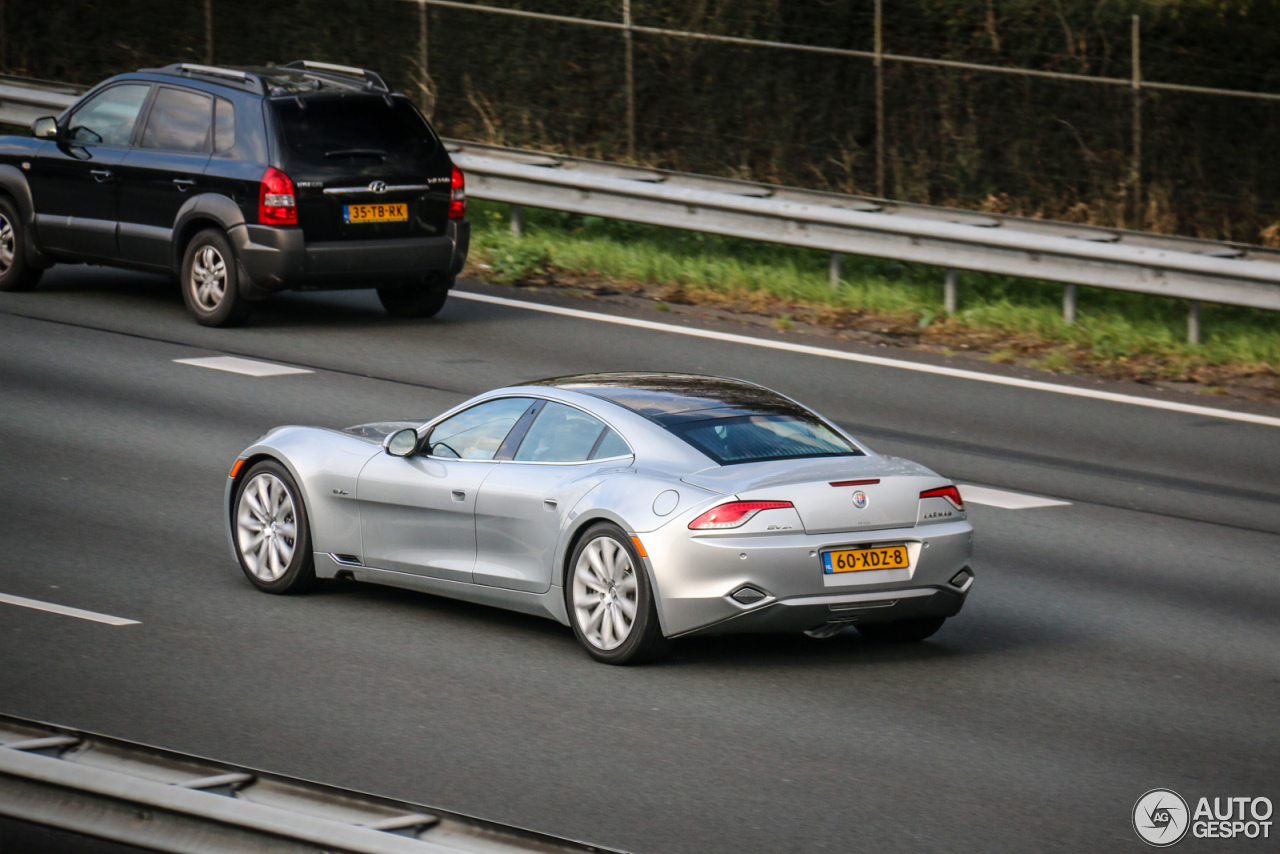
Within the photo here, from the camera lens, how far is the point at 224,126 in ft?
52.5

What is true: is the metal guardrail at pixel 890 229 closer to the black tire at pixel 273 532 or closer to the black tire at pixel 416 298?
the black tire at pixel 416 298

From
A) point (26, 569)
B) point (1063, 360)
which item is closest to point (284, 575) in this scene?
point (26, 569)

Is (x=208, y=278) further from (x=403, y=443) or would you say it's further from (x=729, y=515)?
(x=729, y=515)

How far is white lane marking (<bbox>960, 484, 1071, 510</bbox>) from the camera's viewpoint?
11.7 m

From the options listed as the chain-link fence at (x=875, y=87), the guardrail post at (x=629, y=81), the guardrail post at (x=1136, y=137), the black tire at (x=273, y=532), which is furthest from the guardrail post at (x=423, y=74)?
the black tire at (x=273, y=532)

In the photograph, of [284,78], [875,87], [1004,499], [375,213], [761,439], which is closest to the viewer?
[761,439]

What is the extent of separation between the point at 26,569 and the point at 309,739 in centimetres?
319

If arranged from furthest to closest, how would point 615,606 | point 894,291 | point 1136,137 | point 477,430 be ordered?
point 1136,137 → point 894,291 → point 477,430 → point 615,606

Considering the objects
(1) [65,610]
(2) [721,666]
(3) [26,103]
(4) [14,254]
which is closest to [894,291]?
(4) [14,254]

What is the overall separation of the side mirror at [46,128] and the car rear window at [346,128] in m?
2.50

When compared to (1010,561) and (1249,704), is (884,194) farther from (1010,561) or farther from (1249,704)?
(1249,704)

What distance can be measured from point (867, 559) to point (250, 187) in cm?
892
